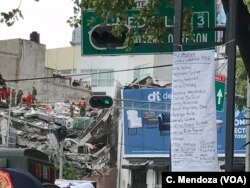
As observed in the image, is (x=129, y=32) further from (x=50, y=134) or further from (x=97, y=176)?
(x=97, y=176)

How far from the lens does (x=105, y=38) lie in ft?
30.0

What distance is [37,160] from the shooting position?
829 cm

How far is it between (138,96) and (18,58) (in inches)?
668

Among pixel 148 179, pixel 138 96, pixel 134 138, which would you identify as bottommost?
pixel 148 179

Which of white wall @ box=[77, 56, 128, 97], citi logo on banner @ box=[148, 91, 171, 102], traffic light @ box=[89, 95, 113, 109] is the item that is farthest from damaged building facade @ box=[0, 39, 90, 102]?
traffic light @ box=[89, 95, 113, 109]

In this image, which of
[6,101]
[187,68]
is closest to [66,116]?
[6,101]

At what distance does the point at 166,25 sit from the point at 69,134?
23.2 meters

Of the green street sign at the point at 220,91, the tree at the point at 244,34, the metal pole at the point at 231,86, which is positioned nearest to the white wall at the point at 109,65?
the green street sign at the point at 220,91

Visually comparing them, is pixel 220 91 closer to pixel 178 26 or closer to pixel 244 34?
pixel 244 34
